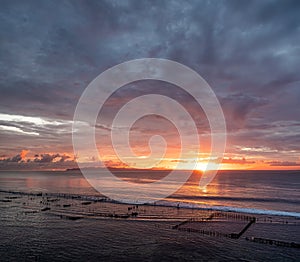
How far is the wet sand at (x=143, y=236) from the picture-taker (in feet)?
147

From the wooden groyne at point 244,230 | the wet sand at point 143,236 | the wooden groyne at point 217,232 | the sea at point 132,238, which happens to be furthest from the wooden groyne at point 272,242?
the wooden groyne at point 217,232

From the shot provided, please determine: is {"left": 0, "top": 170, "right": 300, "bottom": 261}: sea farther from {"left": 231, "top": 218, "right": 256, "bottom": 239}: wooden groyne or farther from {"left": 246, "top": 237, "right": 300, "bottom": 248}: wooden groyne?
{"left": 246, "top": 237, "right": 300, "bottom": 248}: wooden groyne

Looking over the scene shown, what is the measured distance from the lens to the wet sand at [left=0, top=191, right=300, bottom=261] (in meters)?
44.7

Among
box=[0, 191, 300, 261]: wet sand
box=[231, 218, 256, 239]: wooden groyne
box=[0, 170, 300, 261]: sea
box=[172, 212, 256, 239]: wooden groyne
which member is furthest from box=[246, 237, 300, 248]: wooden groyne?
box=[172, 212, 256, 239]: wooden groyne

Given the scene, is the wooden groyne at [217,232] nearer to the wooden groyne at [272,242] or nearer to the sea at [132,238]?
the sea at [132,238]

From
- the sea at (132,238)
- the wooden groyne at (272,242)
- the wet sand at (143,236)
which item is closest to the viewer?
the sea at (132,238)

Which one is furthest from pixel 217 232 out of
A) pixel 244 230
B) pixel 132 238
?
pixel 132 238

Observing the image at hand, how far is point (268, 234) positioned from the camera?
5856cm

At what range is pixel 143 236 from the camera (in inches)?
2205

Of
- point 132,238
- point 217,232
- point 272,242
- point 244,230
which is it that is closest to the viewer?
point 272,242

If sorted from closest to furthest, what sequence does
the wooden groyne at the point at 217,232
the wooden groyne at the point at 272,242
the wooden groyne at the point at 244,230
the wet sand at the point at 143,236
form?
the wet sand at the point at 143,236 < the wooden groyne at the point at 272,242 < the wooden groyne at the point at 244,230 < the wooden groyne at the point at 217,232

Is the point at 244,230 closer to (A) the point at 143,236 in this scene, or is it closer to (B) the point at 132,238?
(A) the point at 143,236

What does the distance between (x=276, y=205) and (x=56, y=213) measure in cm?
8221

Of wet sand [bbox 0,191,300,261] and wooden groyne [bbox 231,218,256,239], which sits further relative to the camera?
wooden groyne [bbox 231,218,256,239]
